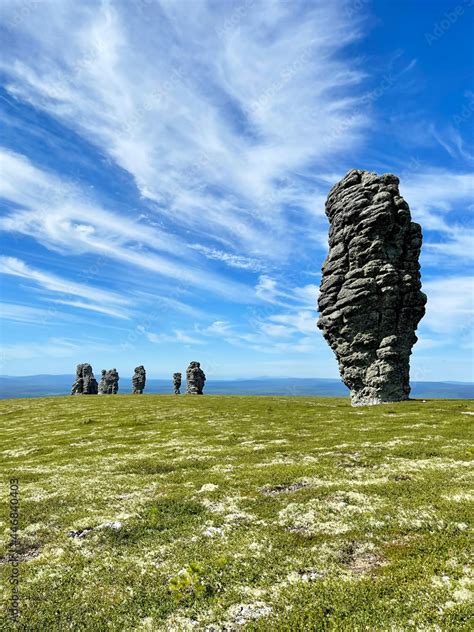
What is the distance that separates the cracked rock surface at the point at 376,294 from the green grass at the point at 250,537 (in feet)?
102

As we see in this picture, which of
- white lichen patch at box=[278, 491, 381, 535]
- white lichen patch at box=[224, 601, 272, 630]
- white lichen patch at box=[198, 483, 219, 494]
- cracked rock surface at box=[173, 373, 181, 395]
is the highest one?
cracked rock surface at box=[173, 373, 181, 395]

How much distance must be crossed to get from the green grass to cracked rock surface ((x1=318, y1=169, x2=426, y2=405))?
31.0 m

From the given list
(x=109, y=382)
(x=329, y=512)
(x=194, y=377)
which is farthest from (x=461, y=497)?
(x=109, y=382)

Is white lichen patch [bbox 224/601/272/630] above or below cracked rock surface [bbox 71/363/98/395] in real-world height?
below

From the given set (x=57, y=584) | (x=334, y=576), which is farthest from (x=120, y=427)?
(x=334, y=576)

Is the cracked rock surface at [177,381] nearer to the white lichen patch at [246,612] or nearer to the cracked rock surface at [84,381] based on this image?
the cracked rock surface at [84,381]

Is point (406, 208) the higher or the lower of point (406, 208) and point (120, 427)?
the higher

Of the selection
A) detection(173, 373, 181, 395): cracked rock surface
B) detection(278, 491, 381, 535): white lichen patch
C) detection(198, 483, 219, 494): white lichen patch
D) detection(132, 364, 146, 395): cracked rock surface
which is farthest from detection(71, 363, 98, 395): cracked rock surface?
detection(278, 491, 381, 535): white lichen patch

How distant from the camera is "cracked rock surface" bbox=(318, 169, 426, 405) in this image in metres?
60.4

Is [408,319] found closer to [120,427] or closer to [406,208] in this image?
[406,208]

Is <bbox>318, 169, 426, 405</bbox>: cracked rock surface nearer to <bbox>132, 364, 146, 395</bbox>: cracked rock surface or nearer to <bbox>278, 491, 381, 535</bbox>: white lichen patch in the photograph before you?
<bbox>278, 491, 381, 535</bbox>: white lichen patch

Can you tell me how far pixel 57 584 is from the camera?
1188 centimetres

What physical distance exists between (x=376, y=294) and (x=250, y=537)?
54122 millimetres

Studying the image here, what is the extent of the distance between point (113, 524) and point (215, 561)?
229 inches
